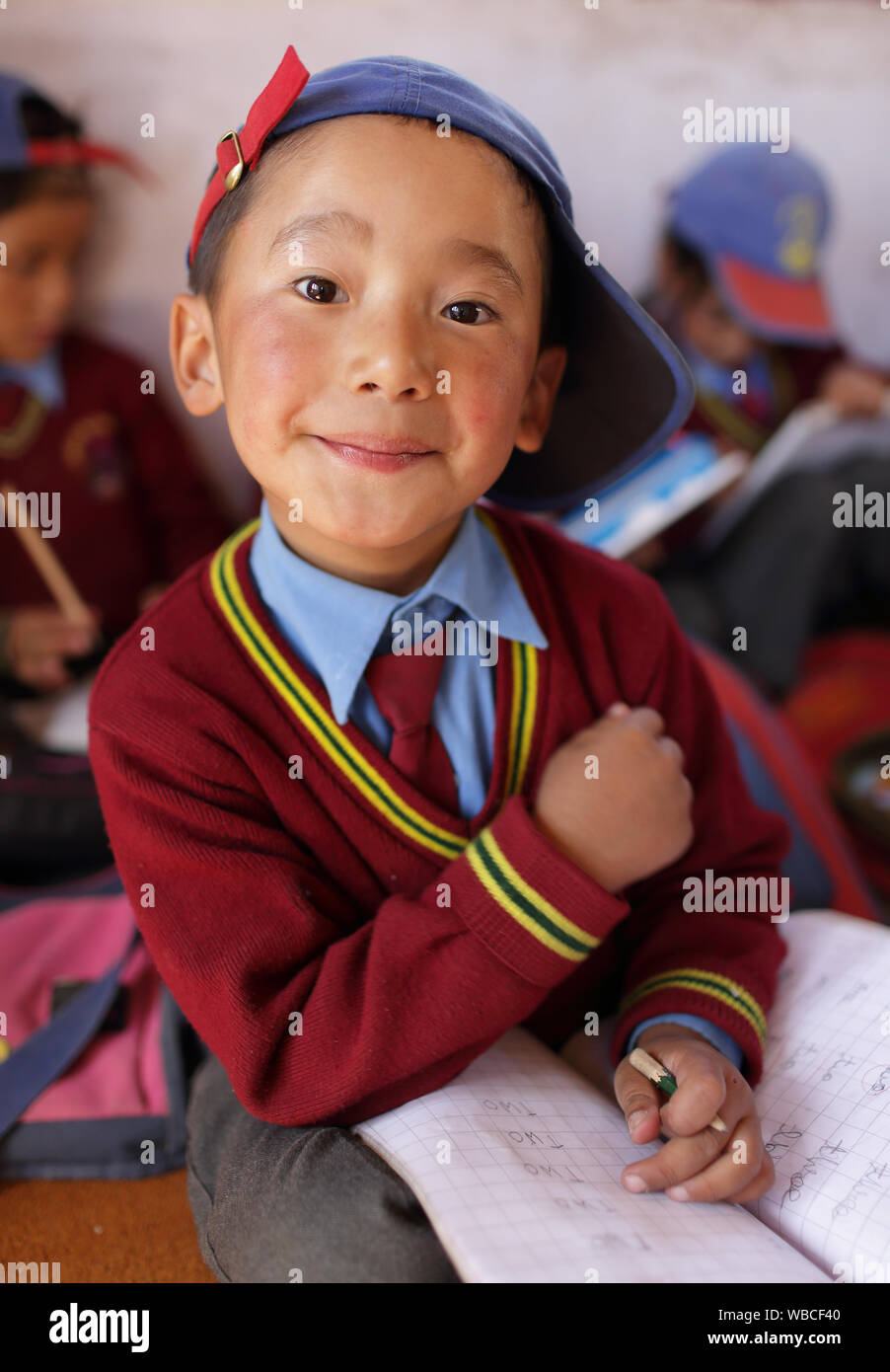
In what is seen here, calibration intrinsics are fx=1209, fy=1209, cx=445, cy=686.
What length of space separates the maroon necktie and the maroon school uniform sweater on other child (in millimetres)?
17

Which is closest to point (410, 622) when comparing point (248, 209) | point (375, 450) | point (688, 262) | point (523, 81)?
point (375, 450)

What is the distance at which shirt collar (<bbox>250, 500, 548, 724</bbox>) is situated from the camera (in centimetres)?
65

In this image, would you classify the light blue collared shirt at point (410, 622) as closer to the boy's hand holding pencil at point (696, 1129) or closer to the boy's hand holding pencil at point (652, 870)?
the boy's hand holding pencil at point (652, 870)

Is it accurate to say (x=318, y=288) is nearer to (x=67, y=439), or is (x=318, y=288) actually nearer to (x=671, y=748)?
(x=671, y=748)

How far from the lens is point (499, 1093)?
2.03 feet

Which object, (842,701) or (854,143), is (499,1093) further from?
(854,143)

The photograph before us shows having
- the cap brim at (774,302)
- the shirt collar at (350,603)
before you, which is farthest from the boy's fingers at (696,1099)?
the cap brim at (774,302)

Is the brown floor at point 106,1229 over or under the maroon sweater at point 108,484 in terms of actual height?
under

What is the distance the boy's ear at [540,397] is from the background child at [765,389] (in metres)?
0.73

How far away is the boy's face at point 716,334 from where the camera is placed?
1.62 m

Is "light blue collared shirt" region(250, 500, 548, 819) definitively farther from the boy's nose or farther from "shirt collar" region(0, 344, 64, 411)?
"shirt collar" region(0, 344, 64, 411)
